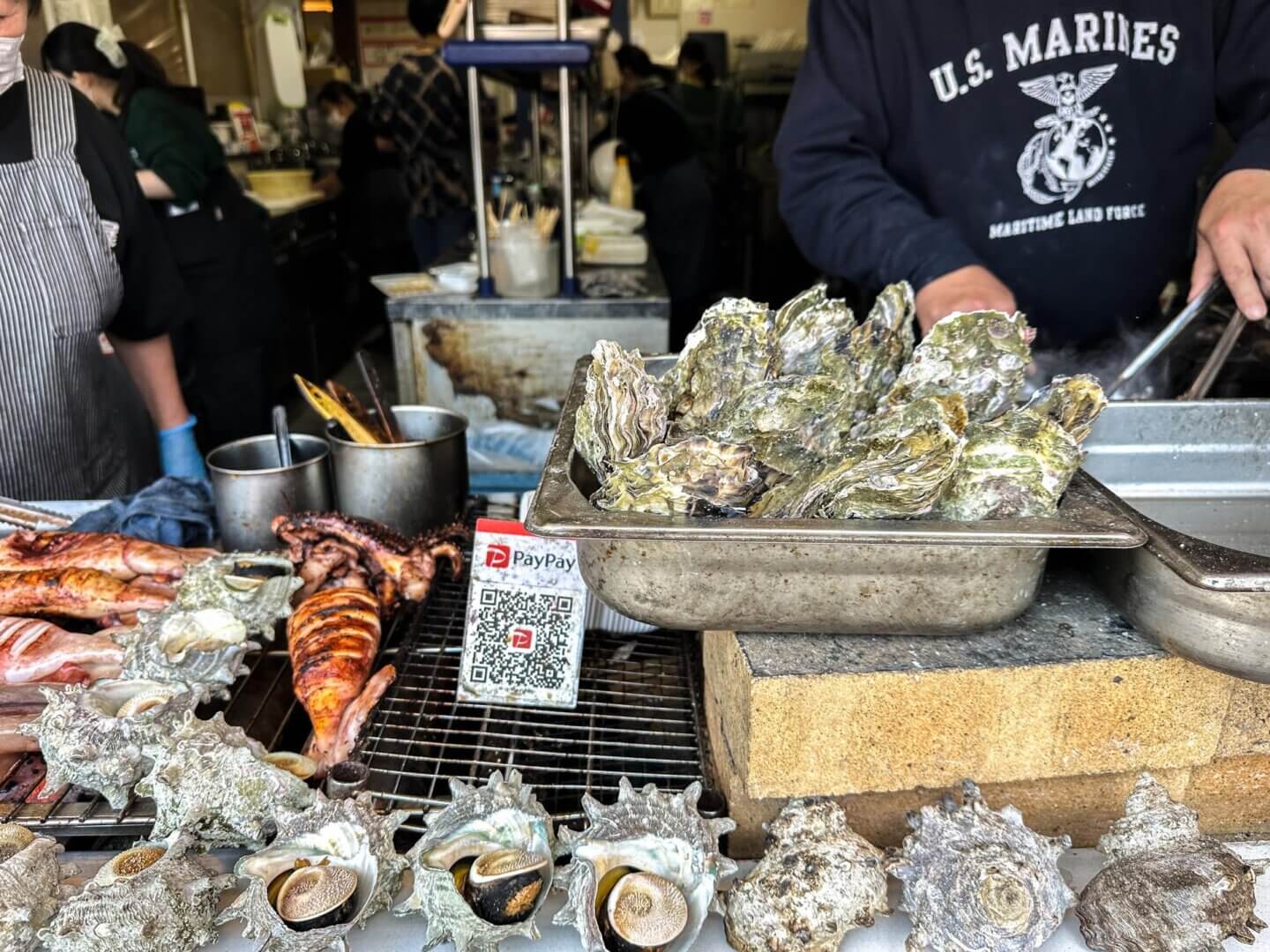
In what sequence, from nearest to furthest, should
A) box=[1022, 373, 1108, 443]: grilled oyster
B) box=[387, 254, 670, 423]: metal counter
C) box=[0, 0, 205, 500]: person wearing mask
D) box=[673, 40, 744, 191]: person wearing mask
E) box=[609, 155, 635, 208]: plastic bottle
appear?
box=[1022, 373, 1108, 443]: grilled oyster
box=[0, 0, 205, 500]: person wearing mask
box=[387, 254, 670, 423]: metal counter
box=[609, 155, 635, 208]: plastic bottle
box=[673, 40, 744, 191]: person wearing mask

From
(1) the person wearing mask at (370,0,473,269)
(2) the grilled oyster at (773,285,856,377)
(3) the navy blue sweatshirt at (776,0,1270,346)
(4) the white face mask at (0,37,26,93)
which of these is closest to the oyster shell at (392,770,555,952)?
(2) the grilled oyster at (773,285,856,377)

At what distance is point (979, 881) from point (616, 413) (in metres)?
0.67

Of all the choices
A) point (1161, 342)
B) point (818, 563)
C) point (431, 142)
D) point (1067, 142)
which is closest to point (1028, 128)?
point (1067, 142)

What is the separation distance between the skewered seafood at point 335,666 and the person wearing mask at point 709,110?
701cm

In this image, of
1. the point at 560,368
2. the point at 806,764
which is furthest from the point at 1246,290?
the point at 560,368

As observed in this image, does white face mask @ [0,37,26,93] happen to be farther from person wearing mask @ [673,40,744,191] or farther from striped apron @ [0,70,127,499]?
person wearing mask @ [673,40,744,191]

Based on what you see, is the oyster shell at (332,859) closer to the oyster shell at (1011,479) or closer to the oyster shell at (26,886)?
the oyster shell at (26,886)

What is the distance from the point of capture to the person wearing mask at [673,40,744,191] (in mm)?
7973

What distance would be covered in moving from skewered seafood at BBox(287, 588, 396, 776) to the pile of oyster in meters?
0.53

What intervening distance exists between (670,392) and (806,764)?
53 centimetres

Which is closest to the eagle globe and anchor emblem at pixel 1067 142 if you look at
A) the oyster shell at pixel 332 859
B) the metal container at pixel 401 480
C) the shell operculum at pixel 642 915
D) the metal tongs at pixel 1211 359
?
the metal tongs at pixel 1211 359

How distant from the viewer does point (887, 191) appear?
213cm

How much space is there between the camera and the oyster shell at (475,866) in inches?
36.2

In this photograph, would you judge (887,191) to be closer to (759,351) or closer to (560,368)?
(759,351)
